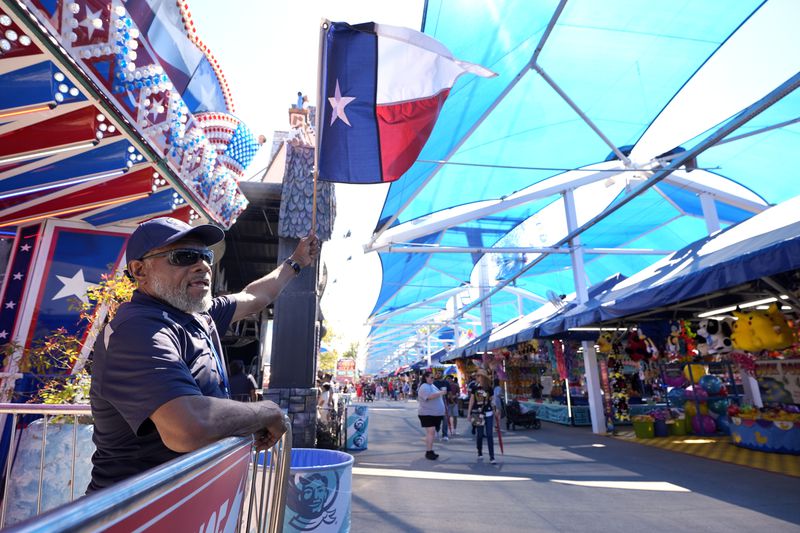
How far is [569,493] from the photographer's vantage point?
5.71m

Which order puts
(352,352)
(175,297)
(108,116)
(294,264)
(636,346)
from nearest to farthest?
1. (175,297)
2. (294,264)
3. (108,116)
4. (636,346)
5. (352,352)

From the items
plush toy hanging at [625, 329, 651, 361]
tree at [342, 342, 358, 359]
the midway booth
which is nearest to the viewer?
the midway booth

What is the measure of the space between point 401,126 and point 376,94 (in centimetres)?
42

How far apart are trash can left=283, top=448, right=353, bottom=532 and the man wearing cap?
50.9 inches

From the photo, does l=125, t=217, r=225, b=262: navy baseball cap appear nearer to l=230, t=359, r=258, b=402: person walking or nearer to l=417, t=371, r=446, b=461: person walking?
l=230, t=359, r=258, b=402: person walking

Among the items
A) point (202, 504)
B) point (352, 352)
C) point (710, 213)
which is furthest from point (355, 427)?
point (352, 352)

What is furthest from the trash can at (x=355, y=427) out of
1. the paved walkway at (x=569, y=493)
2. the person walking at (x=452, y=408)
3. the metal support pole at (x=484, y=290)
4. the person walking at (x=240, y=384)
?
the metal support pole at (x=484, y=290)

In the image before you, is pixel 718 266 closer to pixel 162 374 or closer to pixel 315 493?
pixel 315 493

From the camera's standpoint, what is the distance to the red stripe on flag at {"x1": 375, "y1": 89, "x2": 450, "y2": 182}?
4508 mm

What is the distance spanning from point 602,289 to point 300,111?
882 cm

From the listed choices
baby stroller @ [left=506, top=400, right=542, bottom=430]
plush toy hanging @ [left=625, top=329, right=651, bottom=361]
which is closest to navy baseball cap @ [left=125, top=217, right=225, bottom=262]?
plush toy hanging @ [left=625, top=329, right=651, bottom=361]

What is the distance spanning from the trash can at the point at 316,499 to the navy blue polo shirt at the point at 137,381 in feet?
4.72

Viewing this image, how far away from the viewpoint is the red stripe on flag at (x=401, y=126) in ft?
14.8

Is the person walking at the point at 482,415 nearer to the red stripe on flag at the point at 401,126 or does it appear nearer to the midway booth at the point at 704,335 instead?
the midway booth at the point at 704,335
